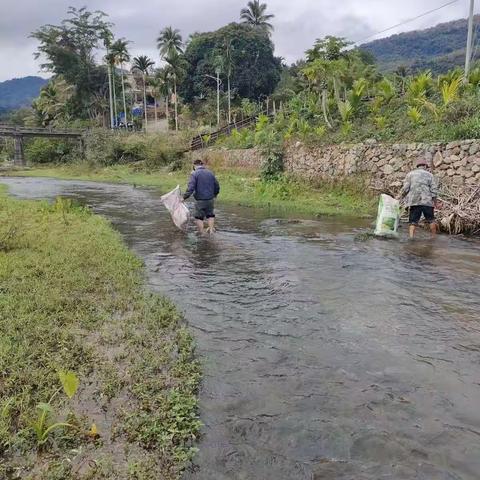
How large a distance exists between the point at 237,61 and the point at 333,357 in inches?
2158

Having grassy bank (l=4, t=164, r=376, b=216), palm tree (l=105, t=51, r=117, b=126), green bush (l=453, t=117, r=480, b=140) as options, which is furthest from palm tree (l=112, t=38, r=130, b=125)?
green bush (l=453, t=117, r=480, b=140)

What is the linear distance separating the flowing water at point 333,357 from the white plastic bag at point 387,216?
0.85 m

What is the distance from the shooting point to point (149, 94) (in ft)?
222

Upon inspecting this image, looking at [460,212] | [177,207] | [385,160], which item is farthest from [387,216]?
[385,160]

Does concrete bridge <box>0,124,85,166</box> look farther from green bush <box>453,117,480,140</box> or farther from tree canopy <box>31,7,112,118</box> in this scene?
green bush <box>453,117,480,140</box>

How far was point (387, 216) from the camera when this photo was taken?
10906 millimetres

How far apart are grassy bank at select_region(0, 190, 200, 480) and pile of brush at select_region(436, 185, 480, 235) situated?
8021 millimetres

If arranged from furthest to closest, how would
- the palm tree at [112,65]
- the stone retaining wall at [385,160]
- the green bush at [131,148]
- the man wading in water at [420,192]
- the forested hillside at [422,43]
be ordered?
the forested hillside at [422,43], the palm tree at [112,65], the green bush at [131,148], the stone retaining wall at [385,160], the man wading in water at [420,192]

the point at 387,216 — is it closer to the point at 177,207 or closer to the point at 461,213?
the point at 461,213

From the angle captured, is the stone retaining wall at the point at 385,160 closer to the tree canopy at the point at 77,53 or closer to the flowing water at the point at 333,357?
the flowing water at the point at 333,357

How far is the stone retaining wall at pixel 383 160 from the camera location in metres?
14.2

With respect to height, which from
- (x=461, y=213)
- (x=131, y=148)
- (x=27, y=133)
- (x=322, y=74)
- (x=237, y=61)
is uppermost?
(x=237, y=61)

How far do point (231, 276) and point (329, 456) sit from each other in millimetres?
4773

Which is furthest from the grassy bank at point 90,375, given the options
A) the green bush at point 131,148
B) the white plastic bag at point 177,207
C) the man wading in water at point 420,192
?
the green bush at point 131,148
